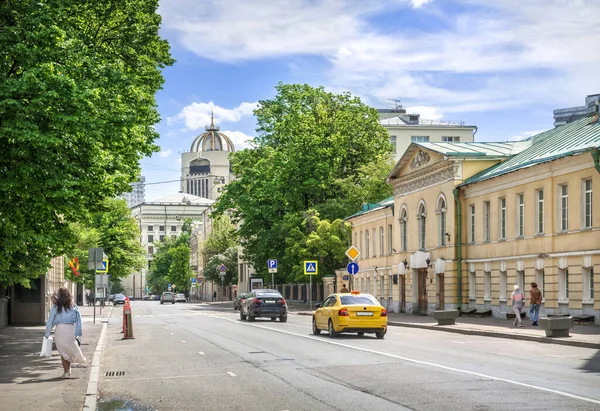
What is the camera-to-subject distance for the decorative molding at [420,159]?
48828 millimetres

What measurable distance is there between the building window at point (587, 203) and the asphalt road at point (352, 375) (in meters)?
8.95

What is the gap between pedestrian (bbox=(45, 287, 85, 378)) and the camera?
17219 mm

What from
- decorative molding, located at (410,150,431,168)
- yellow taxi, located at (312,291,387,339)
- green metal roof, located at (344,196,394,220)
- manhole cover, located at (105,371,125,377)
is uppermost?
decorative molding, located at (410,150,431,168)

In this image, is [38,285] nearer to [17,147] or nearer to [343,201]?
[17,147]

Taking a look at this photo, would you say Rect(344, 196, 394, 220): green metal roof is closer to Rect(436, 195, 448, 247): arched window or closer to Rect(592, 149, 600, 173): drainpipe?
Rect(436, 195, 448, 247): arched window

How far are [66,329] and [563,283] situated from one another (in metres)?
23.7

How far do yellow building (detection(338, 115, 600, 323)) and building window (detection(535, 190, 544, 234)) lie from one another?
41 mm

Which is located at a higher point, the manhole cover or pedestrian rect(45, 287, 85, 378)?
pedestrian rect(45, 287, 85, 378)

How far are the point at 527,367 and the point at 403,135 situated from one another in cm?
8672

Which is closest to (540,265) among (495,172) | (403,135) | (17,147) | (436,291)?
(495,172)

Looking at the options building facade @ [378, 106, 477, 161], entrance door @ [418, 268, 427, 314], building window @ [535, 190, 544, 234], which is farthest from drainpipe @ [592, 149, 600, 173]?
building facade @ [378, 106, 477, 161]

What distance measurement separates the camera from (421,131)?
104 meters

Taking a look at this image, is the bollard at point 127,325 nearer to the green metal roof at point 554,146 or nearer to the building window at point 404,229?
the green metal roof at point 554,146

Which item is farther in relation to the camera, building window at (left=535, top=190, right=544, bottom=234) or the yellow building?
building window at (left=535, top=190, right=544, bottom=234)
